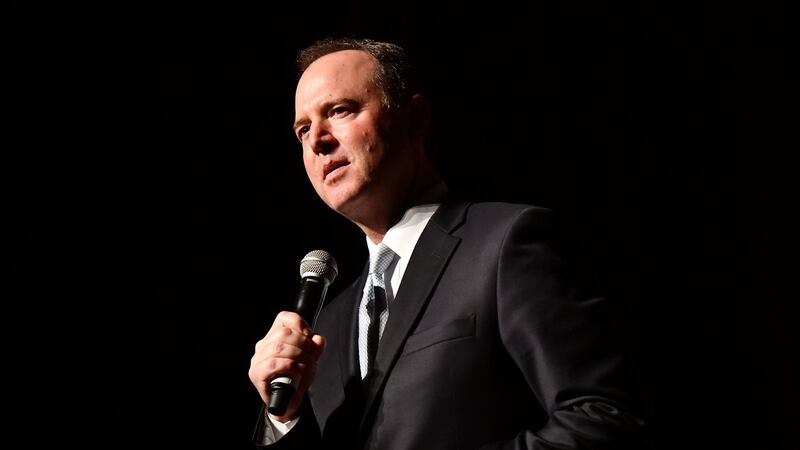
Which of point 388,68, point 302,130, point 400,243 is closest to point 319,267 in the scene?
point 400,243

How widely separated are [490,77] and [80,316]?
1.64m

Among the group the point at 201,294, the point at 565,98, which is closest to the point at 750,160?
the point at 565,98

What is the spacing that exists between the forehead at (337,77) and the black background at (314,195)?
75 centimetres

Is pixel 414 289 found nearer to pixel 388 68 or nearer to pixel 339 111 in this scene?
pixel 339 111

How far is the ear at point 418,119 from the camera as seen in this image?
1.79 metres

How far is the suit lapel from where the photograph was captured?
1.38 meters

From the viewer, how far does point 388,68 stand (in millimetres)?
1788

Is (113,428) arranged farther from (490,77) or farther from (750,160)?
(750,160)

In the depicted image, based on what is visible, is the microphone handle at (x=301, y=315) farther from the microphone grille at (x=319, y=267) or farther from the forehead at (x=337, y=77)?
the forehead at (x=337, y=77)

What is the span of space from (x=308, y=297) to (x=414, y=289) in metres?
0.22

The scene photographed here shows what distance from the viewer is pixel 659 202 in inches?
94.8

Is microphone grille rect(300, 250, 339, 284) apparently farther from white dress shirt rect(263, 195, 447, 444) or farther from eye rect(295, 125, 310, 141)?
eye rect(295, 125, 310, 141)

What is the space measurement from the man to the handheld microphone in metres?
0.03

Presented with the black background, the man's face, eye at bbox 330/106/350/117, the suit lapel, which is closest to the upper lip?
the man's face
